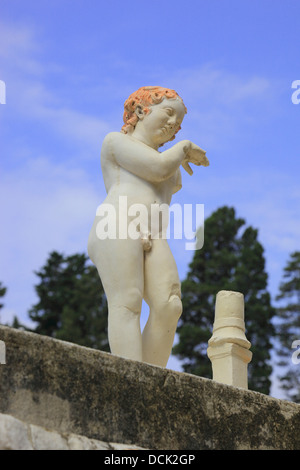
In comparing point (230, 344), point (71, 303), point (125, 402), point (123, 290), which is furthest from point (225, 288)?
point (125, 402)

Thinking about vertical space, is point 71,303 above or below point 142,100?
above

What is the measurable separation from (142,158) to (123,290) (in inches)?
45.7

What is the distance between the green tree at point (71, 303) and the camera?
28000mm

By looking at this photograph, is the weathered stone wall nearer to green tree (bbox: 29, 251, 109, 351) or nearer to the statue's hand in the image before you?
the statue's hand

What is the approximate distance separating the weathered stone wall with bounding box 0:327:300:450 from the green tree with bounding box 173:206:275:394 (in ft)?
61.8

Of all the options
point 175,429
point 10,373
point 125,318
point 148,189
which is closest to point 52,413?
point 10,373

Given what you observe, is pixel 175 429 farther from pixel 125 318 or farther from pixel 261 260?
pixel 261 260

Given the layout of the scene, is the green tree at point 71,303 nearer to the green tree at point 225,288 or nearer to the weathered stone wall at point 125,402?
the green tree at point 225,288

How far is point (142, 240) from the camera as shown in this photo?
23.9ft

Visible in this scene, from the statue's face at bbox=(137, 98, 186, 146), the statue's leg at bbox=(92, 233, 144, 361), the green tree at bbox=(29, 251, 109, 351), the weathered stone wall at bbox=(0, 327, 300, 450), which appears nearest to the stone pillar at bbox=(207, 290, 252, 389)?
the statue's leg at bbox=(92, 233, 144, 361)

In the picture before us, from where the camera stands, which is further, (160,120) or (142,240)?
(160,120)

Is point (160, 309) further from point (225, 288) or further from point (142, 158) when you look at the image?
point (225, 288)

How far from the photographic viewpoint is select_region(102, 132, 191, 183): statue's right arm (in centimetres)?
754

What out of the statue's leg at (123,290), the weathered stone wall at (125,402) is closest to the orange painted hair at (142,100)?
the statue's leg at (123,290)
